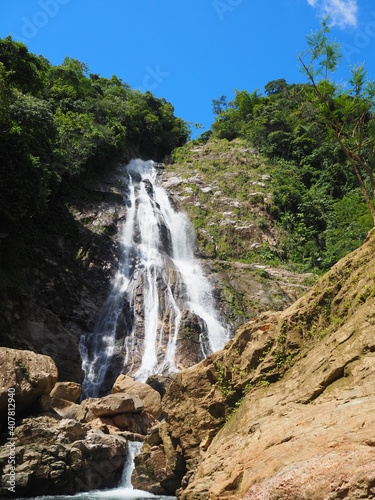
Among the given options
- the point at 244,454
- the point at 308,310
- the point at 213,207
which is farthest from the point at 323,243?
the point at 244,454

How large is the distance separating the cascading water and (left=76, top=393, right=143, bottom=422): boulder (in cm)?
617

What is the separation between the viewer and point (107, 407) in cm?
1396

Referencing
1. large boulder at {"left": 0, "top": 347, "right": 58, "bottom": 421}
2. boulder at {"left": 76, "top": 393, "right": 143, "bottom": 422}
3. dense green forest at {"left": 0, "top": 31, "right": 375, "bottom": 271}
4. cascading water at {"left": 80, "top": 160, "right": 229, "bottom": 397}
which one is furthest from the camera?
cascading water at {"left": 80, "top": 160, "right": 229, "bottom": 397}

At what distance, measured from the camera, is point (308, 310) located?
7.79 m

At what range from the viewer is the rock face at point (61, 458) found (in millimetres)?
10133

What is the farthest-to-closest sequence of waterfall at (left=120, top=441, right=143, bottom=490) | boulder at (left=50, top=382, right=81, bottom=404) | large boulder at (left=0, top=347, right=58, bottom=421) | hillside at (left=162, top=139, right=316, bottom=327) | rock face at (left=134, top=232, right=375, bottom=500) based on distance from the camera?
hillside at (left=162, top=139, right=316, bottom=327) → boulder at (left=50, top=382, right=81, bottom=404) → waterfall at (left=120, top=441, right=143, bottom=490) → large boulder at (left=0, top=347, right=58, bottom=421) → rock face at (left=134, top=232, right=375, bottom=500)

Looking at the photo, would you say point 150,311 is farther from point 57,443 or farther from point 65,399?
point 57,443

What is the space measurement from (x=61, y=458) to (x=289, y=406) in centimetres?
676

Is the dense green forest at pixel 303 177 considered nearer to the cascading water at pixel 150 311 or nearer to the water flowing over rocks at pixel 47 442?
the cascading water at pixel 150 311

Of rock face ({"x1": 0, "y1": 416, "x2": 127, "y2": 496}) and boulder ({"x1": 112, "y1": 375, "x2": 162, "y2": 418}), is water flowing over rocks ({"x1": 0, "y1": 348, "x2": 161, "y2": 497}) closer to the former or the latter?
rock face ({"x1": 0, "y1": 416, "x2": 127, "y2": 496})

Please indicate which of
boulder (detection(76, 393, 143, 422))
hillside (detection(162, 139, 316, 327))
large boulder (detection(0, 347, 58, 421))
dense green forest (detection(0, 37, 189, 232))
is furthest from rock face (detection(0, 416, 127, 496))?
hillside (detection(162, 139, 316, 327))

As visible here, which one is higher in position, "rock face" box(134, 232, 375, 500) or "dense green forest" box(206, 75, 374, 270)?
"dense green forest" box(206, 75, 374, 270)

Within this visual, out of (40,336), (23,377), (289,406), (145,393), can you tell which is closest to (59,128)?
(40,336)

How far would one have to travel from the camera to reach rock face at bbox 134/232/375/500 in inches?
164
